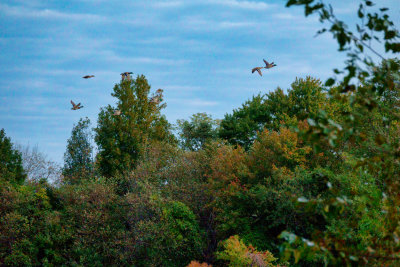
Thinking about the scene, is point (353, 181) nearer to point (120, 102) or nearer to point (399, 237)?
point (399, 237)

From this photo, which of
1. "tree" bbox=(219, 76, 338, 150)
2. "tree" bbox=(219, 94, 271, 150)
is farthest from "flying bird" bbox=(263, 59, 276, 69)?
"tree" bbox=(219, 94, 271, 150)

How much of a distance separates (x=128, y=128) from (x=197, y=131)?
827 centimetres

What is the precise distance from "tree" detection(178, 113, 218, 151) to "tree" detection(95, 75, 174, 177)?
12.3ft

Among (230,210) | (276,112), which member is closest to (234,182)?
(230,210)

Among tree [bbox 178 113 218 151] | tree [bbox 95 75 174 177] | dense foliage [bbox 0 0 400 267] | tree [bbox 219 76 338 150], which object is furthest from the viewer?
tree [bbox 178 113 218 151]

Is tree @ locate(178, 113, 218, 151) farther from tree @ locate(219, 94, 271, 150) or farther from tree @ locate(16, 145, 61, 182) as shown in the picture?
tree @ locate(16, 145, 61, 182)

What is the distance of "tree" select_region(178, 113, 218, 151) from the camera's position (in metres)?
38.2

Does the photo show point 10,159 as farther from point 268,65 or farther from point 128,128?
point 268,65

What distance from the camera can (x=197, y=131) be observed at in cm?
3862

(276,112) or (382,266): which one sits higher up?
(276,112)

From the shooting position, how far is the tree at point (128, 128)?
31.6 meters

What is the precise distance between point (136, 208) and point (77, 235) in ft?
10.9

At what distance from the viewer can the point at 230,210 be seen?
60.0ft

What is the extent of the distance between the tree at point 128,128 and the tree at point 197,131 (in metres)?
3.75
